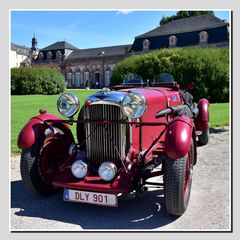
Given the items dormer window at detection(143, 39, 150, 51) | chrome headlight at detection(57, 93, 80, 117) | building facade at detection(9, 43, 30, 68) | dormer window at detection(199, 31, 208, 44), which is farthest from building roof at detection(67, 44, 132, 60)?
chrome headlight at detection(57, 93, 80, 117)

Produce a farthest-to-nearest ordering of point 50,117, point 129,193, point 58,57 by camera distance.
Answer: point 58,57 → point 50,117 → point 129,193

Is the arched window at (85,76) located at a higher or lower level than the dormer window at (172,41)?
lower

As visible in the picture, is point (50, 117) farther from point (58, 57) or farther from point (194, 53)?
point (58, 57)

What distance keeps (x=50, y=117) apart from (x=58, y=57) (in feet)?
172

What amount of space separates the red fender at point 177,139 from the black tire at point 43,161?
5.92ft

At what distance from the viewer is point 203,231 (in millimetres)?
3527

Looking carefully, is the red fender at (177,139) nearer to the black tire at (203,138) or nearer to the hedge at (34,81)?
the black tire at (203,138)

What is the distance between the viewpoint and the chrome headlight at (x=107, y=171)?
3.93m

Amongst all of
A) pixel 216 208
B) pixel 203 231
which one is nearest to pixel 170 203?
pixel 203 231

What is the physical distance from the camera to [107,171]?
393cm

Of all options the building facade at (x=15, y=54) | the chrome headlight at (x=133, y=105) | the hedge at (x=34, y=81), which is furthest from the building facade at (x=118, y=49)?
the chrome headlight at (x=133, y=105)

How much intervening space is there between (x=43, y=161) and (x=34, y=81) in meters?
29.8

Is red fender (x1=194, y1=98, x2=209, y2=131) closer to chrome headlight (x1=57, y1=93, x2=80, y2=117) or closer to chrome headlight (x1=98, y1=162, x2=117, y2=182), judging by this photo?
chrome headlight (x1=57, y1=93, x2=80, y2=117)

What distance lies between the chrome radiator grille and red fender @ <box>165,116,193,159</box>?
1.97ft
